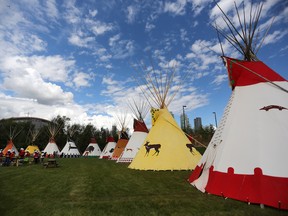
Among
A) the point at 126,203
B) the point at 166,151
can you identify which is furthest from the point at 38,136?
the point at 126,203

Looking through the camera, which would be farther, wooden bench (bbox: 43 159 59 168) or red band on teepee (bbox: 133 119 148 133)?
red band on teepee (bbox: 133 119 148 133)

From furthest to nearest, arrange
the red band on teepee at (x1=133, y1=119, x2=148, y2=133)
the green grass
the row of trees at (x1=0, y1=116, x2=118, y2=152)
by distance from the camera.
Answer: the row of trees at (x1=0, y1=116, x2=118, y2=152)
the red band on teepee at (x1=133, y1=119, x2=148, y2=133)
the green grass

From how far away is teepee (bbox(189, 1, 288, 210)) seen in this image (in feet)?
14.3

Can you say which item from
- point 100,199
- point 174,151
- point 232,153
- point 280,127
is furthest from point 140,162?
point 280,127

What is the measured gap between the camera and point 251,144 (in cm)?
498

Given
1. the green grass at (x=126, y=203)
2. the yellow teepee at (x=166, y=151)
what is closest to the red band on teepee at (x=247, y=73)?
the green grass at (x=126, y=203)

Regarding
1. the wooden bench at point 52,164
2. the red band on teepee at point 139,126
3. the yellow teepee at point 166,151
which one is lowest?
the wooden bench at point 52,164

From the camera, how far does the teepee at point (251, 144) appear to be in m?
4.36

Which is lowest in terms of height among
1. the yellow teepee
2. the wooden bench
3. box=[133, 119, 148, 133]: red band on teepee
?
the wooden bench

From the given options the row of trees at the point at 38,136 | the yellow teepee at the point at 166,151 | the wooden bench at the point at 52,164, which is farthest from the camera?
the row of trees at the point at 38,136

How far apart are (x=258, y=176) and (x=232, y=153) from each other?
848 mm

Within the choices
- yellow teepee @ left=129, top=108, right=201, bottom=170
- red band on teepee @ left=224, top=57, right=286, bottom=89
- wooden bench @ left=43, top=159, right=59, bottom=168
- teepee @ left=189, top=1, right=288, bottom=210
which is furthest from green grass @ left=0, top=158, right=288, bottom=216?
wooden bench @ left=43, top=159, right=59, bottom=168

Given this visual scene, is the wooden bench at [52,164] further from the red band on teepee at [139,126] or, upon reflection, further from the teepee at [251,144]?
the teepee at [251,144]

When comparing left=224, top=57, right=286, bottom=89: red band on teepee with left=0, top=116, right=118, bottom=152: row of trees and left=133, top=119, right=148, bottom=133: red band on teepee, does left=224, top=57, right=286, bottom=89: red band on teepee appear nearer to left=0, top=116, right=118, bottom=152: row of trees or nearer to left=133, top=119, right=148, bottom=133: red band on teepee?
left=133, top=119, right=148, bottom=133: red band on teepee
